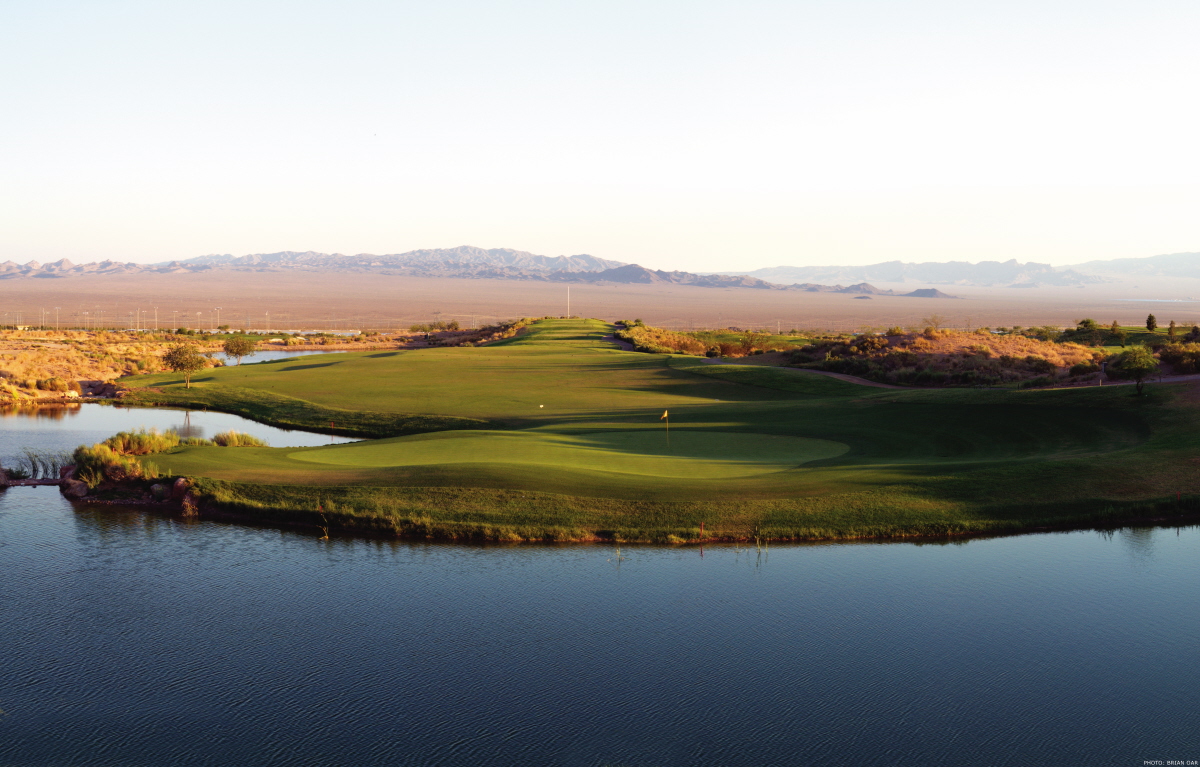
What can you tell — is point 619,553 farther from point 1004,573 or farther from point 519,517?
point 1004,573

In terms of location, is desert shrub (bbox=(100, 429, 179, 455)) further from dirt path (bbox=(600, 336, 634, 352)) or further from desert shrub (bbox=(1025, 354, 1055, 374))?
dirt path (bbox=(600, 336, 634, 352))

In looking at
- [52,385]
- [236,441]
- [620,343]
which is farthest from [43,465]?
[620,343]

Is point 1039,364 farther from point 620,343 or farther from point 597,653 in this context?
point 597,653

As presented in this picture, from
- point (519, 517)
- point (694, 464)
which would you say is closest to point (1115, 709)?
point (519, 517)

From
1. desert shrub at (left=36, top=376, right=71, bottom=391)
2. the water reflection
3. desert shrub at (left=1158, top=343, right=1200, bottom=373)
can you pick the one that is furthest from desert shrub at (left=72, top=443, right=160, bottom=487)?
desert shrub at (left=1158, top=343, right=1200, bottom=373)

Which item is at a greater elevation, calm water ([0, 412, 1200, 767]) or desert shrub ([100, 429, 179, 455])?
desert shrub ([100, 429, 179, 455])
